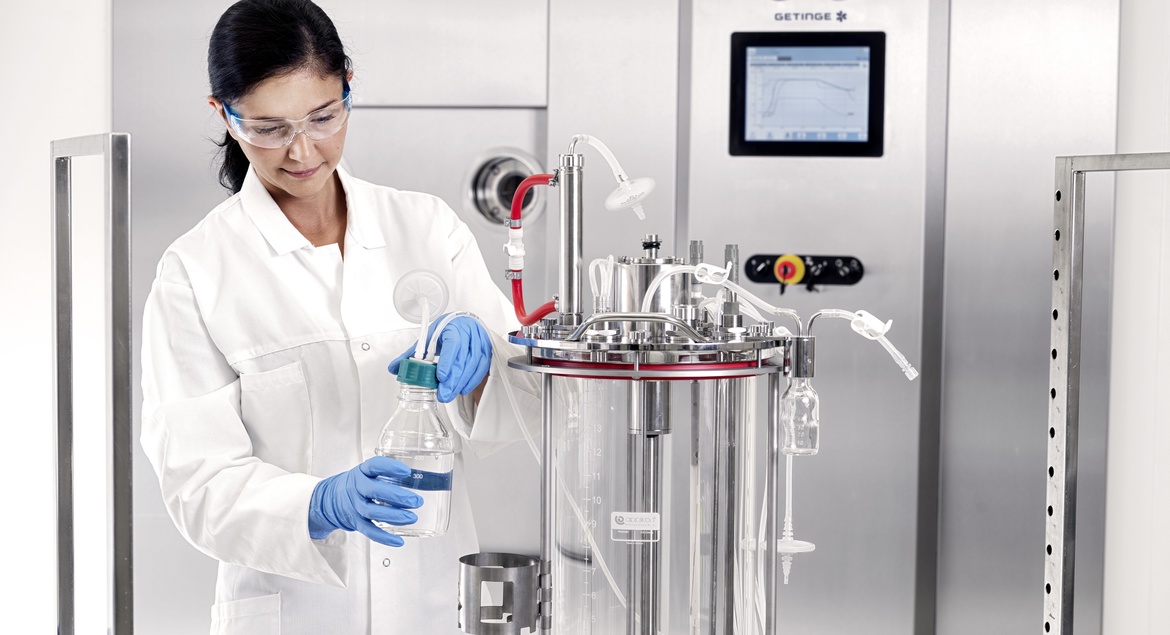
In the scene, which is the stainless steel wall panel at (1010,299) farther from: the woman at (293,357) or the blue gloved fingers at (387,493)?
the blue gloved fingers at (387,493)

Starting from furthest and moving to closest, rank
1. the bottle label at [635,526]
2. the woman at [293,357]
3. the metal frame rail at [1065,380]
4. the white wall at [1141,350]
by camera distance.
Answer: the white wall at [1141,350], the woman at [293,357], the metal frame rail at [1065,380], the bottle label at [635,526]

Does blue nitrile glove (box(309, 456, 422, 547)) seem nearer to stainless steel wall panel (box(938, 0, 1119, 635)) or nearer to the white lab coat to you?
the white lab coat

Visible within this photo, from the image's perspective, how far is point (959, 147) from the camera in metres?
1.91

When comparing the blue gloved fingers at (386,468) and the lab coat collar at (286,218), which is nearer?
the blue gloved fingers at (386,468)

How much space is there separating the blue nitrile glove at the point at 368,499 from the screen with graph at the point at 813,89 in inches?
44.3

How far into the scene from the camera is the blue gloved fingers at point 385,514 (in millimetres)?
1116

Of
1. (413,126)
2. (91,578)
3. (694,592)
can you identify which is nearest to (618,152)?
(413,126)

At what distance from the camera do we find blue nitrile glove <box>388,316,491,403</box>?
3.63 ft

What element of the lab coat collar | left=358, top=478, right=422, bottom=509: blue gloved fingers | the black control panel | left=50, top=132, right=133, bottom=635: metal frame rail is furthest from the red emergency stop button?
left=50, top=132, right=133, bottom=635: metal frame rail

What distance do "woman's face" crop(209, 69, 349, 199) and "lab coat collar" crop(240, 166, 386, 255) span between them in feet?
0.09

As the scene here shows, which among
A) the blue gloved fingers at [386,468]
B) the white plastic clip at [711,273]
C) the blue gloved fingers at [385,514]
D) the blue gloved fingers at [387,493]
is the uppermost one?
the white plastic clip at [711,273]

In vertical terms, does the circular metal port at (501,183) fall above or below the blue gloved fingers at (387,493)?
above

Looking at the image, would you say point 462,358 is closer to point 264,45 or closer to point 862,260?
point 264,45

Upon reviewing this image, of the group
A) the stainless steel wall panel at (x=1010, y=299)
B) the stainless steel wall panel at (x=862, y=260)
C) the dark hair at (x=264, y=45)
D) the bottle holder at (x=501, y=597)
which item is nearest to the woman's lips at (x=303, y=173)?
the dark hair at (x=264, y=45)
